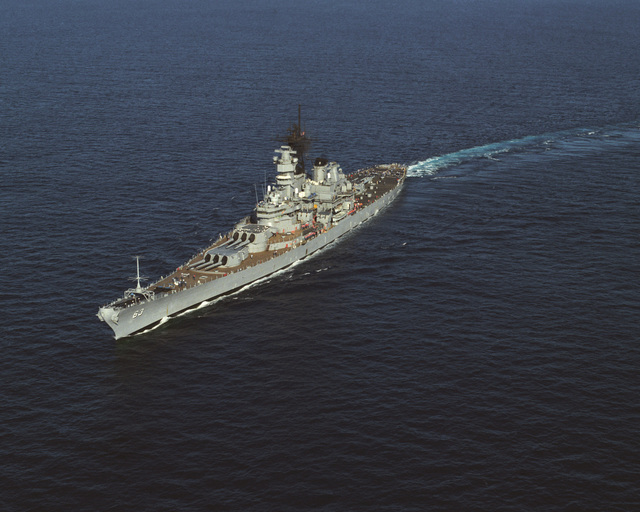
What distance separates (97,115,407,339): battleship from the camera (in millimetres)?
123688

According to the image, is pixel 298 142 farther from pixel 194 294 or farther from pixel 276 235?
pixel 194 294

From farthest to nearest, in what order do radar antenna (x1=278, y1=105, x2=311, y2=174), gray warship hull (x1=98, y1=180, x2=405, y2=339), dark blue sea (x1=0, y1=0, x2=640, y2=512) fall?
radar antenna (x1=278, y1=105, x2=311, y2=174) → gray warship hull (x1=98, y1=180, x2=405, y2=339) → dark blue sea (x1=0, y1=0, x2=640, y2=512)

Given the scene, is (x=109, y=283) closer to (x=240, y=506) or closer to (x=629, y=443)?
(x=240, y=506)

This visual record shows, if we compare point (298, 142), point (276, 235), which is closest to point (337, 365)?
point (276, 235)

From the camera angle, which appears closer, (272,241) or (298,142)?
(272,241)

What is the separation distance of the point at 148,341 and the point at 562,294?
6826 centimetres

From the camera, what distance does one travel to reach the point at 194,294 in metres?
129

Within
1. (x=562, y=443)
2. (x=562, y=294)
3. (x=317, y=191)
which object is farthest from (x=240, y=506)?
(x=317, y=191)

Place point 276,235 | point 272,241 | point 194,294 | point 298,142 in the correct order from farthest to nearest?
point 298,142
point 276,235
point 272,241
point 194,294

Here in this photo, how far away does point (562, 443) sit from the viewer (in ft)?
299

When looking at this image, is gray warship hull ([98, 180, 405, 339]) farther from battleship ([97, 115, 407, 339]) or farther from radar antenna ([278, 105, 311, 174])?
radar antenna ([278, 105, 311, 174])

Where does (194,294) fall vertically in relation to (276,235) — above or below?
below

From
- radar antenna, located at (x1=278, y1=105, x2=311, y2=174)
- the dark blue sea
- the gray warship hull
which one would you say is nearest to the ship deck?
the gray warship hull

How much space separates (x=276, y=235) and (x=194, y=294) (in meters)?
29.0
